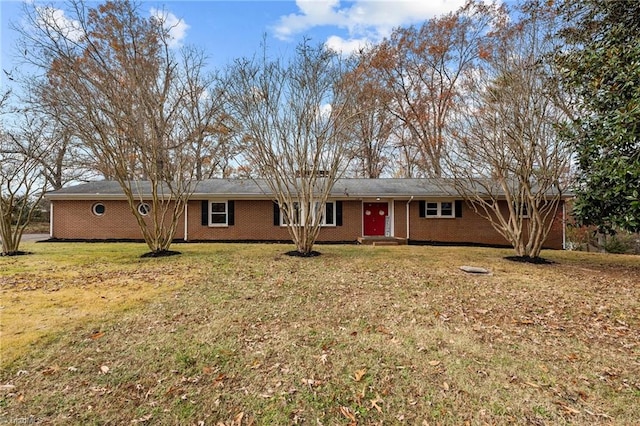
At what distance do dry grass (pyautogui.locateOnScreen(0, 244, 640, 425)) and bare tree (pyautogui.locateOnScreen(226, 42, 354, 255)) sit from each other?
13.1 feet

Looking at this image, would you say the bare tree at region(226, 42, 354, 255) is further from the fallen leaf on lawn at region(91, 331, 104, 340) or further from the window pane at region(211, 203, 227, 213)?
the fallen leaf on lawn at region(91, 331, 104, 340)

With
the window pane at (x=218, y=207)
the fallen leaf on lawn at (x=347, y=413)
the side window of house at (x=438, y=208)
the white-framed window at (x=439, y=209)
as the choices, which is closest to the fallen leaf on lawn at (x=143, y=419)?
the fallen leaf on lawn at (x=347, y=413)

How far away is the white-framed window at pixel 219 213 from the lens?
1378cm

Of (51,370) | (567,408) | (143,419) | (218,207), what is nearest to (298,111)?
(218,207)

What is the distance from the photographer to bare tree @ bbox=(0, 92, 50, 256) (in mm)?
9484

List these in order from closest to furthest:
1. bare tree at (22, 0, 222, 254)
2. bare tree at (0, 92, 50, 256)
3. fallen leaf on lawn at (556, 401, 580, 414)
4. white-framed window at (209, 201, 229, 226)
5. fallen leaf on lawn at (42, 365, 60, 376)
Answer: fallen leaf on lawn at (556, 401, 580, 414) → fallen leaf on lawn at (42, 365, 60, 376) → bare tree at (22, 0, 222, 254) → bare tree at (0, 92, 50, 256) → white-framed window at (209, 201, 229, 226)

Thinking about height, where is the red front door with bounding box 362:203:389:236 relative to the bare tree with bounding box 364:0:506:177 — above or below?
below

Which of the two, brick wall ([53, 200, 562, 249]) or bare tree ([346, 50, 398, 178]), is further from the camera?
brick wall ([53, 200, 562, 249])

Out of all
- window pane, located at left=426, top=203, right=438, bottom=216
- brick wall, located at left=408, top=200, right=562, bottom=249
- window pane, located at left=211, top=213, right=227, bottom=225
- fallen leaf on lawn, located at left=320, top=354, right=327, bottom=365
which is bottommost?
fallen leaf on lawn, located at left=320, top=354, right=327, bottom=365

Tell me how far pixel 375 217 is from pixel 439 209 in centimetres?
281

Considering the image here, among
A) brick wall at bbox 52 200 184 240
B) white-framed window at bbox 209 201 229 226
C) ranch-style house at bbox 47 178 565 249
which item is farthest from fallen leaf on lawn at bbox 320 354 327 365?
brick wall at bbox 52 200 184 240

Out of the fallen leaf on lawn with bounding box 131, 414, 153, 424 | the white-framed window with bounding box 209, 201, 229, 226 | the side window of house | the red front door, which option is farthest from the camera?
the red front door

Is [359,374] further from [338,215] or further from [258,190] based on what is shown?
[258,190]

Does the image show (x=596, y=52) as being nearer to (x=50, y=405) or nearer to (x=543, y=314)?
(x=543, y=314)
